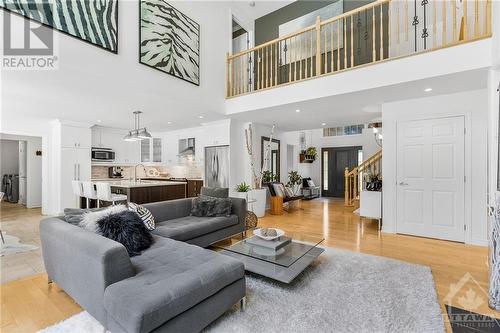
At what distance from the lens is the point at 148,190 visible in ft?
18.3

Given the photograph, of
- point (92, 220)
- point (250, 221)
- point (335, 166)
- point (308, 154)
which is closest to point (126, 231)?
point (92, 220)

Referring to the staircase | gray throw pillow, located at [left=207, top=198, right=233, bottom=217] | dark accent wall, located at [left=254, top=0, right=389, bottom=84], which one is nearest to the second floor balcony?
dark accent wall, located at [left=254, top=0, right=389, bottom=84]

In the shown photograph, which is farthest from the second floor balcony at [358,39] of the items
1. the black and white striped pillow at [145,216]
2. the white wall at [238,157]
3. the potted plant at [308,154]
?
the potted plant at [308,154]

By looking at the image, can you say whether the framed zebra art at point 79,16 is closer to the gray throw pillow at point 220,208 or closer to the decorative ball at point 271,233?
the gray throw pillow at point 220,208

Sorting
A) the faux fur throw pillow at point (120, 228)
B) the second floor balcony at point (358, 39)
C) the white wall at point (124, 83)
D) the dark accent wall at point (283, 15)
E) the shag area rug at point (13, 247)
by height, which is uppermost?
the dark accent wall at point (283, 15)

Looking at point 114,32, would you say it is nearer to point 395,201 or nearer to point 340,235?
point 340,235

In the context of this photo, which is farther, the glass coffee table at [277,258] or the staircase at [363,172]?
the staircase at [363,172]

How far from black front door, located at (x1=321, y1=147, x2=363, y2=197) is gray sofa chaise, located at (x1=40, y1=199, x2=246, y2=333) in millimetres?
8188

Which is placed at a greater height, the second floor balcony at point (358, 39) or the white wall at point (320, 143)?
the second floor balcony at point (358, 39)

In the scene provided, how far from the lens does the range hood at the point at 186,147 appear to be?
7.32 m

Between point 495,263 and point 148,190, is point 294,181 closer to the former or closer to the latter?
point 148,190

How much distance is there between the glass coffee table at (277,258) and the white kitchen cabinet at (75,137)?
574 centimetres

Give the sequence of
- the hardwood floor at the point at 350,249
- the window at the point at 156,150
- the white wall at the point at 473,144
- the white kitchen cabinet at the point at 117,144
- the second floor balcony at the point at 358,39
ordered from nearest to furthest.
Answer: the hardwood floor at the point at 350,249 < the white wall at the point at 473,144 < the second floor balcony at the point at 358,39 < the white kitchen cabinet at the point at 117,144 < the window at the point at 156,150

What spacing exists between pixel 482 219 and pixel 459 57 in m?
2.52
